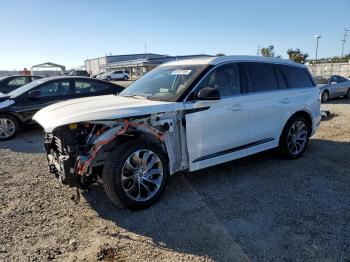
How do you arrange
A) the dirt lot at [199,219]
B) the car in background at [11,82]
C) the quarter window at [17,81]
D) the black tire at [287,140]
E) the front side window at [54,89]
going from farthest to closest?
the quarter window at [17,81], the car in background at [11,82], the front side window at [54,89], the black tire at [287,140], the dirt lot at [199,219]

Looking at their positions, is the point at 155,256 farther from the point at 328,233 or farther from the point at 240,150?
the point at 240,150

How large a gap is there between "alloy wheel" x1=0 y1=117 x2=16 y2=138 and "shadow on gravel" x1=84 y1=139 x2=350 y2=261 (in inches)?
190

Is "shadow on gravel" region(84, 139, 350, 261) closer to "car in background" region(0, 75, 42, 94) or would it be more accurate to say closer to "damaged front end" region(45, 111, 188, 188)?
"damaged front end" region(45, 111, 188, 188)

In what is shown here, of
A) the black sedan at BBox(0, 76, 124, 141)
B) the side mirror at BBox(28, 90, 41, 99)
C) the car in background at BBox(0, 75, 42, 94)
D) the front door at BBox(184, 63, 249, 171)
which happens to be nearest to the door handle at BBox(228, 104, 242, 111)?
the front door at BBox(184, 63, 249, 171)

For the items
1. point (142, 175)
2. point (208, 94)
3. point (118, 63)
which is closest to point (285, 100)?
point (208, 94)

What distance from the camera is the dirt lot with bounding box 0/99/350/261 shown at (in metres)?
3.21

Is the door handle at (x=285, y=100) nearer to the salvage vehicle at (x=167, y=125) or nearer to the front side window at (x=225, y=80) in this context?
the salvage vehicle at (x=167, y=125)

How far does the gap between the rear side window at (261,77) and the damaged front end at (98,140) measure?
1.64 metres

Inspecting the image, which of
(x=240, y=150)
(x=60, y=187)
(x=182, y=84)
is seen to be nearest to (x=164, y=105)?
(x=182, y=84)

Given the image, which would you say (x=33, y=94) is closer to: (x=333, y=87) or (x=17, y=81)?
→ (x=17, y=81)

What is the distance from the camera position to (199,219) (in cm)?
381

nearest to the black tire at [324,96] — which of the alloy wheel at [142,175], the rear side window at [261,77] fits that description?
the rear side window at [261,77]

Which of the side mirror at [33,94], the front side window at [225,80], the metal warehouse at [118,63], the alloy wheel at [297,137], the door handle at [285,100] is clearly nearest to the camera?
the front side window at [225,80]

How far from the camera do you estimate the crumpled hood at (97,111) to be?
368cm
